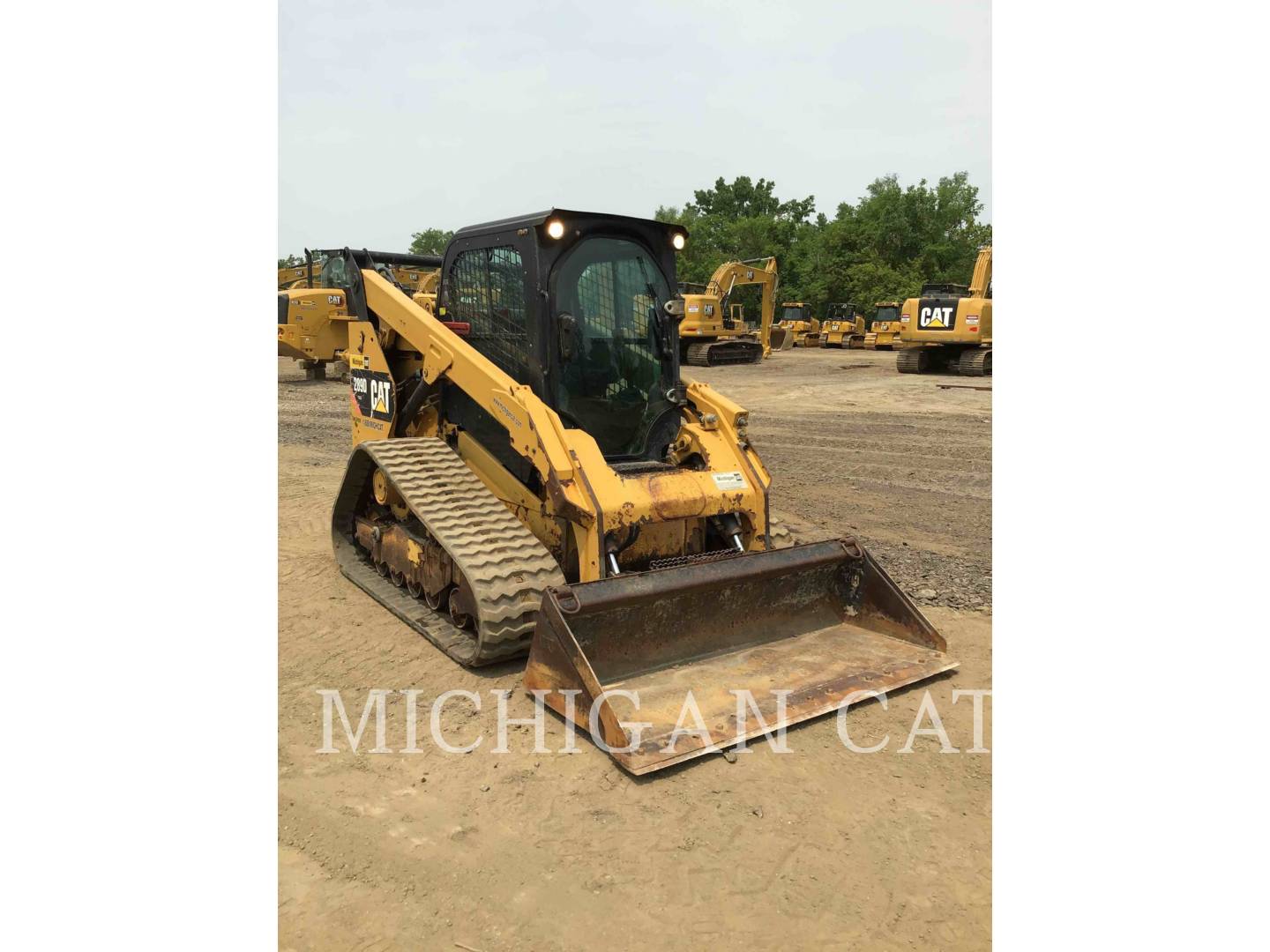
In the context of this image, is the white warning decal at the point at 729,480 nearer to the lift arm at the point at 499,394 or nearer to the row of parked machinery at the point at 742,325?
the lift arm at the point at 499,394

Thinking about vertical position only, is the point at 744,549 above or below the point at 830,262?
below

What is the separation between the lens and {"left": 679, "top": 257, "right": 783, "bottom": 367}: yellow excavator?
25.1m

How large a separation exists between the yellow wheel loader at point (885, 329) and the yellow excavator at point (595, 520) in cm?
2844

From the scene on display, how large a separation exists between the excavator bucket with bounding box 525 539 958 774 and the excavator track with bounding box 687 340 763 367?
21.0 metres

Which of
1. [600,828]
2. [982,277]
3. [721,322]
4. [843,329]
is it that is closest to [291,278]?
[721,322]

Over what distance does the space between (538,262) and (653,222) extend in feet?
2.37

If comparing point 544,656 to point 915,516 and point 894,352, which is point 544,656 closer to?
point 915,516

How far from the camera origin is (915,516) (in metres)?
7.79

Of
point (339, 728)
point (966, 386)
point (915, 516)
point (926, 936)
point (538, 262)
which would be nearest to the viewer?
point (926, 936)

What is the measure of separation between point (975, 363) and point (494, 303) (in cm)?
1833

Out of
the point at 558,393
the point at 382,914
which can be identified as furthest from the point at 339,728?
the point at 558,393

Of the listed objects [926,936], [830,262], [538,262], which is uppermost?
[830,262]

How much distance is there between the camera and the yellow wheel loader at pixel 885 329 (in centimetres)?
3238

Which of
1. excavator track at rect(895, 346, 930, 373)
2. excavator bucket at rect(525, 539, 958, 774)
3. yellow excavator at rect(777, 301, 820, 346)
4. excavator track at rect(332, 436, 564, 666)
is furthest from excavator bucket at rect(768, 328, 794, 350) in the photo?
excavator bucket at rect(525, 539, 958, 774)
